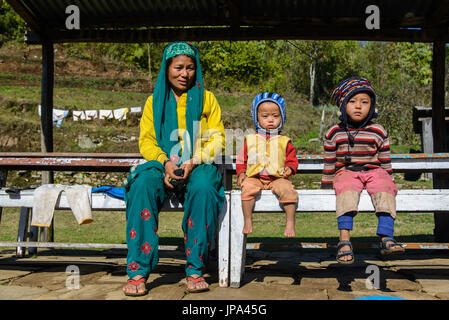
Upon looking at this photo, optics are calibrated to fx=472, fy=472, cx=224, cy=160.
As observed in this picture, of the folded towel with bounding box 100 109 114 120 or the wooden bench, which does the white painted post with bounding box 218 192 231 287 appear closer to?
the wooden bench

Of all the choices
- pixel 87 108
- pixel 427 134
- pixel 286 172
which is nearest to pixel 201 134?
pixel 286 172

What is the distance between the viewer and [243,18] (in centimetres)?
543

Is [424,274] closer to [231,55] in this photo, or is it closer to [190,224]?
[190,224]

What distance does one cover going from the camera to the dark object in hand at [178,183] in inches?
126

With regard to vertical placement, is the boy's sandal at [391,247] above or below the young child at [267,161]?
below

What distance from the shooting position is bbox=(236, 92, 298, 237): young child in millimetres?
3225

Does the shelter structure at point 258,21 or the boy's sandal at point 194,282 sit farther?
the shelter structure at point 258,21

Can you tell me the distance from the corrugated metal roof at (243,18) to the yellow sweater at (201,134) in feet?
6.80

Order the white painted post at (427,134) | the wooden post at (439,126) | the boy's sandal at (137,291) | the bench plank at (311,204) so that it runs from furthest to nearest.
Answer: the white painted post at (427,134), the wooden post at (439,126), the bench plank at (311,204), the boy's sandal at (137,291)

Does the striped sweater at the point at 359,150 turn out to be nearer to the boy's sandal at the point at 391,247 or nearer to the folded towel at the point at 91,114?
the boy's sandal at the point at 391,247

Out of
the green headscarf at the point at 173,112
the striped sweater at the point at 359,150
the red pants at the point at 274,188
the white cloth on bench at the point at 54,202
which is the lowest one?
the white cloth on bench at the point at 54,202

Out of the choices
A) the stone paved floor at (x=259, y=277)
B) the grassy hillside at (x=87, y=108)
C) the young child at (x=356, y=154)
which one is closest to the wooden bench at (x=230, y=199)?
the young child at (x=356, y=154)

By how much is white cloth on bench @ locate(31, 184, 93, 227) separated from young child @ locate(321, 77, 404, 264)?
178 cm

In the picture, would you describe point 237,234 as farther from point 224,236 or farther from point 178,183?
point 178,183
